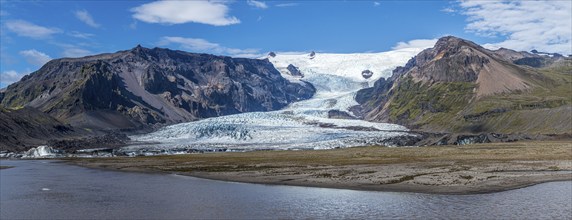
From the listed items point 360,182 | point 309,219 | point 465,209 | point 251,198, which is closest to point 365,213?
point 309,219

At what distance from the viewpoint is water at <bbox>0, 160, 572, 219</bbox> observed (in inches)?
1715

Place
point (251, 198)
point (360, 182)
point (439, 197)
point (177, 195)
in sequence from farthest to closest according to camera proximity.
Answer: point (360, 182), point (177, 195), point (251, 198), point (439, 197)

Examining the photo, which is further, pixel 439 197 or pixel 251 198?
pixel 251 198

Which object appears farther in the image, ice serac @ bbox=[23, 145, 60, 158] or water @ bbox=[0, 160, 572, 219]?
ice serac @ bbox=[23, 145, 60, 158]

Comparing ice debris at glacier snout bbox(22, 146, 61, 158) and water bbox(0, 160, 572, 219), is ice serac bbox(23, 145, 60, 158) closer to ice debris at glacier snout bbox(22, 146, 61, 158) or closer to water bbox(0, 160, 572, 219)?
ice debris at glacier snout bbox(22, 146, 61, 158)

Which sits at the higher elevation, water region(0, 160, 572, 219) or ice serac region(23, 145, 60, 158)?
ice serac region(23, 145, 60, 158)

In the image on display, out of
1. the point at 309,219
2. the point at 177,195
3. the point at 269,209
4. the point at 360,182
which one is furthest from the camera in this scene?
the point at 360,182

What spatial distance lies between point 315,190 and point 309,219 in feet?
61.4

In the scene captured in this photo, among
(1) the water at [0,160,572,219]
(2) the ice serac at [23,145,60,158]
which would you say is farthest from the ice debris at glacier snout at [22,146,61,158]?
(1) the water at [0,160,572,219]

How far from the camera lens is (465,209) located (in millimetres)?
44312

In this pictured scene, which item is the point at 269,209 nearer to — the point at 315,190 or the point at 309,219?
the point at 309,219

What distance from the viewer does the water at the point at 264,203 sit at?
43562 millimetres

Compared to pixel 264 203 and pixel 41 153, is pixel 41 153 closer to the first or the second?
pixel 41 153

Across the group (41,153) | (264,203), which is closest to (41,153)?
(41,153)
